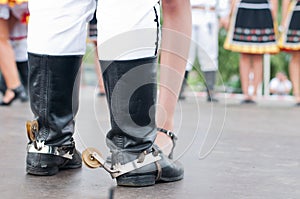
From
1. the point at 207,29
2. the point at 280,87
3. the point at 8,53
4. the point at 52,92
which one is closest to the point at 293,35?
the point at 207,29

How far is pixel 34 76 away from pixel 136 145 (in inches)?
14.0

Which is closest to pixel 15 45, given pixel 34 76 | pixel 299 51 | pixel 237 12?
pixel 237 12

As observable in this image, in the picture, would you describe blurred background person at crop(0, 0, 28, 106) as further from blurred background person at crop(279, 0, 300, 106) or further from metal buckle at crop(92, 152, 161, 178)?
metal buckle at crop(92, 152, 161, 178)

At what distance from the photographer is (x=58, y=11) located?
1.74 m

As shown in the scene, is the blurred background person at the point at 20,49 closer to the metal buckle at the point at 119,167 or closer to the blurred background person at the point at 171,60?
the blurred background person at the point at 171,60

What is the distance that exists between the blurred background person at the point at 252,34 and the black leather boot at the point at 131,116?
3706 millimetres

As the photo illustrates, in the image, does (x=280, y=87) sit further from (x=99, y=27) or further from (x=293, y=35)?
(x=99, y=27)

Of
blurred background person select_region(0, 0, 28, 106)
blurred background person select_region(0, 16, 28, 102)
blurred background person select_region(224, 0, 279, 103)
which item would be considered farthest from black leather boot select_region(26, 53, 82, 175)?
blurred background person select_region(224, 0, 279, 103)

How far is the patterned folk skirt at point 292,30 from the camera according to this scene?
536 centimetres

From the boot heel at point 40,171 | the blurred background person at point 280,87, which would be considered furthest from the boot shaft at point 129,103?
the blurred background person at point 280,87

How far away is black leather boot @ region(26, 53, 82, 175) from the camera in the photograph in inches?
69.6

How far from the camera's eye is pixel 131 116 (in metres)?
1.65

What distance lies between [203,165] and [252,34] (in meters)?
3.58

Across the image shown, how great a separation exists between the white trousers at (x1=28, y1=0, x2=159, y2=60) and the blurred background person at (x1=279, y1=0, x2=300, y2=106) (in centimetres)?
378
